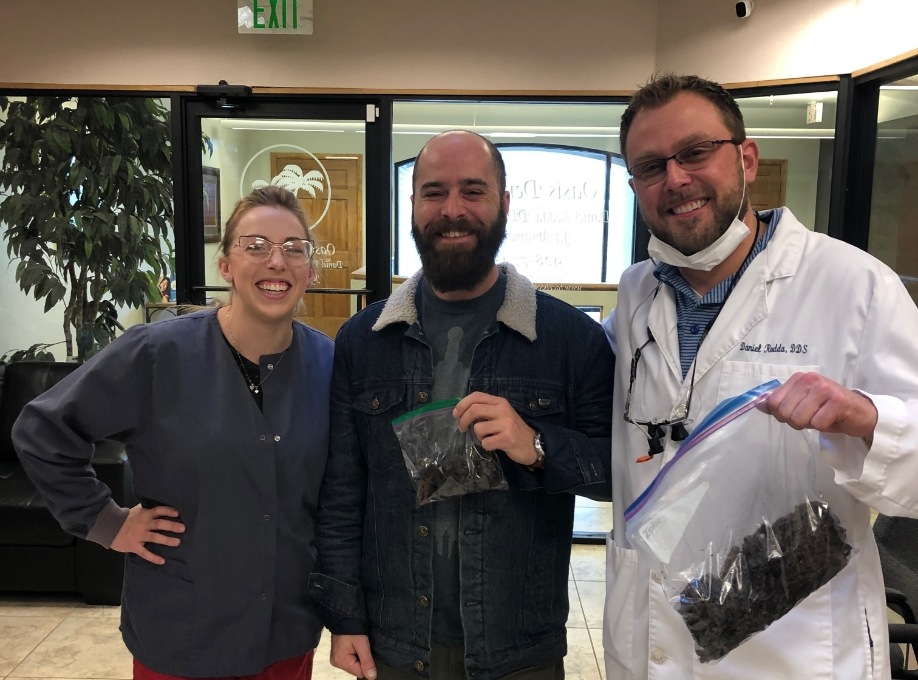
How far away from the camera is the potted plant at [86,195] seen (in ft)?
12.2

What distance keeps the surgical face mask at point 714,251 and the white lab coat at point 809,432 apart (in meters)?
0.05

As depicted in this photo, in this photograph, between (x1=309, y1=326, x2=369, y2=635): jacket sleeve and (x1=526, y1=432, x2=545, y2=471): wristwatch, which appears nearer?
(x1=526, y1=432, x2=545, y2=471): wristwatch

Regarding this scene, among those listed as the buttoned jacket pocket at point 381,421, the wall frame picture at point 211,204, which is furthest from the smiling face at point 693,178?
the wall frame picture at point 211,204

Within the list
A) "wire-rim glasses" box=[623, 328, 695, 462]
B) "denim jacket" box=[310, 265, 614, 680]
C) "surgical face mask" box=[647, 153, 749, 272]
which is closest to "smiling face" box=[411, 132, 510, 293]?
"denim jacket" box=[310, 265, 614, 680]

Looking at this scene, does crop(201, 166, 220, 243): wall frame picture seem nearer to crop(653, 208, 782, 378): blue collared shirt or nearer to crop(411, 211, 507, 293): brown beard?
crop(411, 211, 507, 293): brown beard

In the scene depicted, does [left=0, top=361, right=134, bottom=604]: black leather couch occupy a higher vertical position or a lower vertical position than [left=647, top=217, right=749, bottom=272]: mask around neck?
lower

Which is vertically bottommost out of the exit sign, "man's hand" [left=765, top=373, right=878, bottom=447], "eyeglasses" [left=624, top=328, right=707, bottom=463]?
"eyeglasses" [left=624, top=328, right=707, bottom=463]

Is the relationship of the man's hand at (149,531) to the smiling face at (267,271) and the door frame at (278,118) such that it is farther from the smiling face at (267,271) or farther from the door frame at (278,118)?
the door frame at (278,118)

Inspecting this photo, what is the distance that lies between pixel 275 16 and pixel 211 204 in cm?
106

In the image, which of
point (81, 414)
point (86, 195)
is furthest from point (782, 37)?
point (86, 195)

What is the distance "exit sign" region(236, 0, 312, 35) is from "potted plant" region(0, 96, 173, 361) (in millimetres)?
704

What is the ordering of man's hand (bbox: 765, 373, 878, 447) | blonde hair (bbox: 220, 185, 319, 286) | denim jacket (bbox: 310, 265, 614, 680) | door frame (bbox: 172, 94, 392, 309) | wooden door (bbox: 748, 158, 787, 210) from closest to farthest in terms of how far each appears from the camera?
man's hand (bbox: 765, 373, 878, 447), denim jacket (bbox: 310, 265, 614, 680), blonde hair (bbox: 220, 185, 319, 286), wooden door (bbox: 748, 158, 787, 210), door frame (bbox: 172, 94, 392, 309)

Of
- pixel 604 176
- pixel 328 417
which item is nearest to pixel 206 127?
pixel 604 176

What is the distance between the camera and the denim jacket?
1315 millimetres
